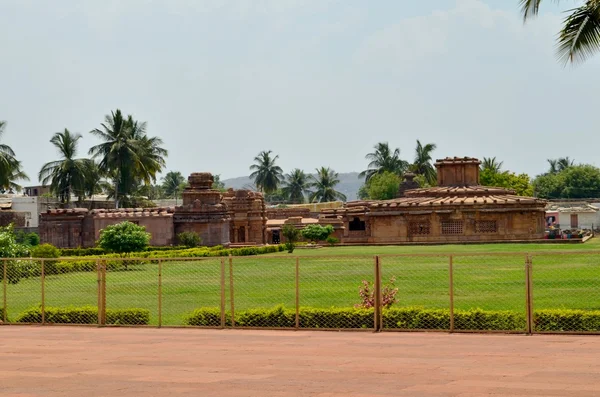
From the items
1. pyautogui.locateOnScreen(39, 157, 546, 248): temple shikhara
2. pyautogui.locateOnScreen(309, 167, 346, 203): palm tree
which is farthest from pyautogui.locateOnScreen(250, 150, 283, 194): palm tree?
pyautogui.locateOnScreen(39, 157, 546, 248): temple shikhara

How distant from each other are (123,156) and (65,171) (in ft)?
15.4

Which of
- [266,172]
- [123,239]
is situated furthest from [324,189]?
[123,239]

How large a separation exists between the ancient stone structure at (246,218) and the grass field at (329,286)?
25526mm

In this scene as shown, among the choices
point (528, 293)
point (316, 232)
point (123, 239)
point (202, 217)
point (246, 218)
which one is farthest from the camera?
point (246, 218)

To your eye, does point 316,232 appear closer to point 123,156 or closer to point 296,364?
point 123,156

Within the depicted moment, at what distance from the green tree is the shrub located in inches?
1233

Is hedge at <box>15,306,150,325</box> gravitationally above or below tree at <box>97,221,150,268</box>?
below

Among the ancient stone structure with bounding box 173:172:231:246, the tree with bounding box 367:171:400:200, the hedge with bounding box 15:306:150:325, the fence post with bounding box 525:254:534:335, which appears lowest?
the hedge with bounding box 15:306:150:325

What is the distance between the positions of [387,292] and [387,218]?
4199cm

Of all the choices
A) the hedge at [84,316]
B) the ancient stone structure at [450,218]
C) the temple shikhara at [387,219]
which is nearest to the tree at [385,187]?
the ancient stone structure at [450,218]

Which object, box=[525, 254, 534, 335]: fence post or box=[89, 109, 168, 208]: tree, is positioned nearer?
box=[525, 254, 534, 335]: fence post

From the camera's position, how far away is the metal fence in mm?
17453

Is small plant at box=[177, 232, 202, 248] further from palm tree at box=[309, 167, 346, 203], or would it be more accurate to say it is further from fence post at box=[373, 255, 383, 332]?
palm tree at box=[309, 167, 346, 203]

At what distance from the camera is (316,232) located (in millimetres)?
60094
